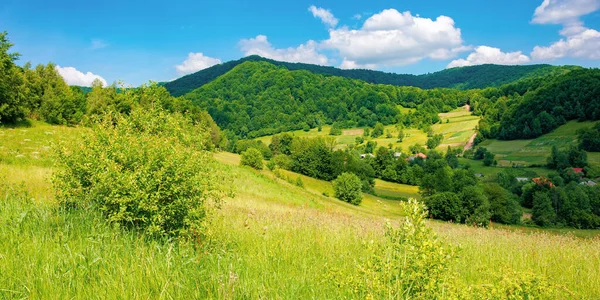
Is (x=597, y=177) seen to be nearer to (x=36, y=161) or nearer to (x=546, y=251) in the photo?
(x=546, y=251)

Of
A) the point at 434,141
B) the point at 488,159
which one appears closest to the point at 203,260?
the point at 488,159

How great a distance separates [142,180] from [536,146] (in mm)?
169823

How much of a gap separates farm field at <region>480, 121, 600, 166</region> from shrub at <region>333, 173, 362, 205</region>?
279 feet

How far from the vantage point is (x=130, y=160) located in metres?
6.05

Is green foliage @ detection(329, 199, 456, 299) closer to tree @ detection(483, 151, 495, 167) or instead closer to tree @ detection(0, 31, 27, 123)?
→ tree @ detection(0, 31, 27, 123)

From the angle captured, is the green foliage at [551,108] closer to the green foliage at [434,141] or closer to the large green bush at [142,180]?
the green foliage at [434,141]

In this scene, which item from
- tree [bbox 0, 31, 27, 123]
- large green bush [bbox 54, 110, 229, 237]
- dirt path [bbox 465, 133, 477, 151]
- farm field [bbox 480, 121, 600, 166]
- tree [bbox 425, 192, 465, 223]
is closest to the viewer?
large green bush [bbox 54, 110, 229, 237]

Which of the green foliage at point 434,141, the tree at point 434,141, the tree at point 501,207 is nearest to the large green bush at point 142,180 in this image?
the tree at point 501,207

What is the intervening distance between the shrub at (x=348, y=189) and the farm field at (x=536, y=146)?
279ft

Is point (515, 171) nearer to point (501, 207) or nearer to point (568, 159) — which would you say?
point (568, 159)

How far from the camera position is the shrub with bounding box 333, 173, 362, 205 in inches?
2923

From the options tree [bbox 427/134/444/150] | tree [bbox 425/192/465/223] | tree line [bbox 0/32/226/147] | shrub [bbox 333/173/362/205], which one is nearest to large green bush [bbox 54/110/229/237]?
tree line [bbox 0/32/226/147]

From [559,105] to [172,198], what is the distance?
191 metres

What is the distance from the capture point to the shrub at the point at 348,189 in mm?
74250
